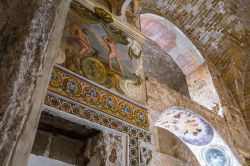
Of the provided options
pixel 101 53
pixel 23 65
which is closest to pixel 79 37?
pixel 101 53

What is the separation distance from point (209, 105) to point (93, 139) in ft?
12.4

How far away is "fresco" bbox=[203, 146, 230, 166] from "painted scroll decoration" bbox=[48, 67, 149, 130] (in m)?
2.35

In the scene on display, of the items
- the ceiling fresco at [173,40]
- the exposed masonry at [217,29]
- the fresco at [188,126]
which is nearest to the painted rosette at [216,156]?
the fresco at [188,126]

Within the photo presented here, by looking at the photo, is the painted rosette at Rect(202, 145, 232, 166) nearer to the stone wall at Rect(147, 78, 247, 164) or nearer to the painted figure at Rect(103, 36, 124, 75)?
the stone wall at Rect(147, 78, 247, 164)

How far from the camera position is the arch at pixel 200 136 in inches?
208

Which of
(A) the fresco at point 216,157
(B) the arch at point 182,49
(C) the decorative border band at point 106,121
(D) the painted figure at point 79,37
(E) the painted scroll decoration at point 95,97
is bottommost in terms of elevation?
(C) the decorative border band at point 106,121

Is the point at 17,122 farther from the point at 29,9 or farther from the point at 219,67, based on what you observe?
the point at 219,67

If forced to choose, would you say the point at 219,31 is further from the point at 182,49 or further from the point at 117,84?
the point at 117,84

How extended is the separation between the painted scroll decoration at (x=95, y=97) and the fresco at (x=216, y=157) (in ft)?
7.70

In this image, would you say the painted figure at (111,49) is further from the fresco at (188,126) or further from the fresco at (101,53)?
the fresco at (188,126)

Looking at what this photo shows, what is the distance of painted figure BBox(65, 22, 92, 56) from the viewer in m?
3.65

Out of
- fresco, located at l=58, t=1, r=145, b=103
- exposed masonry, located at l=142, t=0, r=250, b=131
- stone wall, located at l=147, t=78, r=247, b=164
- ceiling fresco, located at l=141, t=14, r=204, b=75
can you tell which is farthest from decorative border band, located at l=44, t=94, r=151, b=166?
exposed masonry, located at l=142, t=0, r=250, b=131

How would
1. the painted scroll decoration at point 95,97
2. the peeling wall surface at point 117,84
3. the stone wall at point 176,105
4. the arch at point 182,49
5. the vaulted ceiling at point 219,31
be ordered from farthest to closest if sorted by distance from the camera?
the vaulted ceiling at point 219,31 < the arch at point 182,49 < the stone wall at point 176,105 < the painted scroll decoration at point 95,97 < the peeling wall surface at point 117,84

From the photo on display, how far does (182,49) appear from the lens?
6.96 m
